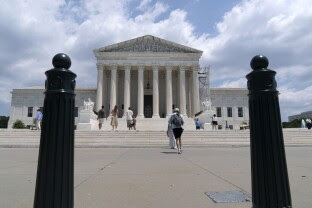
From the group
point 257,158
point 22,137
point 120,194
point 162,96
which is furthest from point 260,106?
point 162,96

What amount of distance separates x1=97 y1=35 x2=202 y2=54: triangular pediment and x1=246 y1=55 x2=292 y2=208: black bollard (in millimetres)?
46887

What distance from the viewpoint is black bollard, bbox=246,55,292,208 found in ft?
8.45

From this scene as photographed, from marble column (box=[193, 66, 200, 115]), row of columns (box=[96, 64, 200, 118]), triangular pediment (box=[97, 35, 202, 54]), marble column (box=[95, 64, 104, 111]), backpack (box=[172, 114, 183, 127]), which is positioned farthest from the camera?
triangular pediment (box=[97, 35, 202, 54])

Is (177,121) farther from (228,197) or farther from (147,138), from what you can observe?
(147,138)

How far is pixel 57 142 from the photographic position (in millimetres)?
2416

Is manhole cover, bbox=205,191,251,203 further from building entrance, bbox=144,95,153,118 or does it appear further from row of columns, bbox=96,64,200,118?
building entrance, bbox=144,95,153,118

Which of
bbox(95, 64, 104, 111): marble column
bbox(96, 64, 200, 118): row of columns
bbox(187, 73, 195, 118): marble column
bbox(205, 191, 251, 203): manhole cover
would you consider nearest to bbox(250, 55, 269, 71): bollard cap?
bbox(205, 191, 251, 203): manhole cover

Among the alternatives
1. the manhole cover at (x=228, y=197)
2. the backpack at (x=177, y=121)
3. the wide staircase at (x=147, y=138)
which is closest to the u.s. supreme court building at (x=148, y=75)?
the wide staircase at (x=147, y=138)

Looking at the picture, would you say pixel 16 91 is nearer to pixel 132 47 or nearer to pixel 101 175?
pixel 132 47

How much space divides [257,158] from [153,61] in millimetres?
46426

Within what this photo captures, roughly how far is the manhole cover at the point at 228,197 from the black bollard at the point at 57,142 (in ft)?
6.60

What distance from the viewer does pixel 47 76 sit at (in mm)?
2572

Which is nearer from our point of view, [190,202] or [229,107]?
[190,202]

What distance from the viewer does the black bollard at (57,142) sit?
2.38 metres
